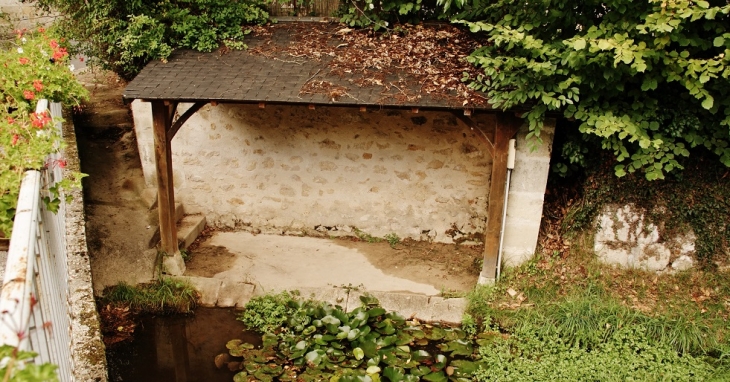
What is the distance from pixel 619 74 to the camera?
18.7 ft

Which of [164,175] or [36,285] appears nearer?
[36,285]

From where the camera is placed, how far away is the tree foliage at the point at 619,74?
5.41 metres

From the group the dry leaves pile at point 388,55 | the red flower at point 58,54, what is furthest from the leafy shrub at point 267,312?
the red flower at point 58,54

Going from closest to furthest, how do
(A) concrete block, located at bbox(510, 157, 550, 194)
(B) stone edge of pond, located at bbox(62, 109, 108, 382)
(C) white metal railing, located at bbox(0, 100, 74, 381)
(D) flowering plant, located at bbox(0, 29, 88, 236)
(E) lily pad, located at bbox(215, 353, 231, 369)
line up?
(C) white metal railing, located at bbox(0, 100, 74, 381) < (D) flowering plant, located at bbox(0, 29, 88, 236) < (B) stone edge of pond, located at bbox(62, 109, 108, 382) < (E) lily pad, located at bbox(215, 353, 231, 369) < (A) concrete block, located at bbox(510, 157, 550, 194)

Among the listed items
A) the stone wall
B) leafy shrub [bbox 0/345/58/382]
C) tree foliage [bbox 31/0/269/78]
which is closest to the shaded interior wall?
tree foliage [bbox 31/0/269/78]

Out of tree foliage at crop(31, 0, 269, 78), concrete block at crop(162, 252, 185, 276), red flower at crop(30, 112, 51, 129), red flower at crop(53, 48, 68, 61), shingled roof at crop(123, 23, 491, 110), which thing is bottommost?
concrete block at crop(162, 252, 185, 276)

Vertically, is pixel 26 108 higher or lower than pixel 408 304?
higher

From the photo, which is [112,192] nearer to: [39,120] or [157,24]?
[157,24]

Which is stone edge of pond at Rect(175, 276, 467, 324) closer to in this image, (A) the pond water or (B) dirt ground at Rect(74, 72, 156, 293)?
(A) the pond water

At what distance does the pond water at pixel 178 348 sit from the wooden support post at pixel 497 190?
8.80 feet

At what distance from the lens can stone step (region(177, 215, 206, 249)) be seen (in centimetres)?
794

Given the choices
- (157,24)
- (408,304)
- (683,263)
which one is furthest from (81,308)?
(683,263)

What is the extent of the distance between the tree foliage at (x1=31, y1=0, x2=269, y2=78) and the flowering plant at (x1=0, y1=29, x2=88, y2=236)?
1534 millimetres

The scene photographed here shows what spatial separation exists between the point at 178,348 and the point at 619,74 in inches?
201
